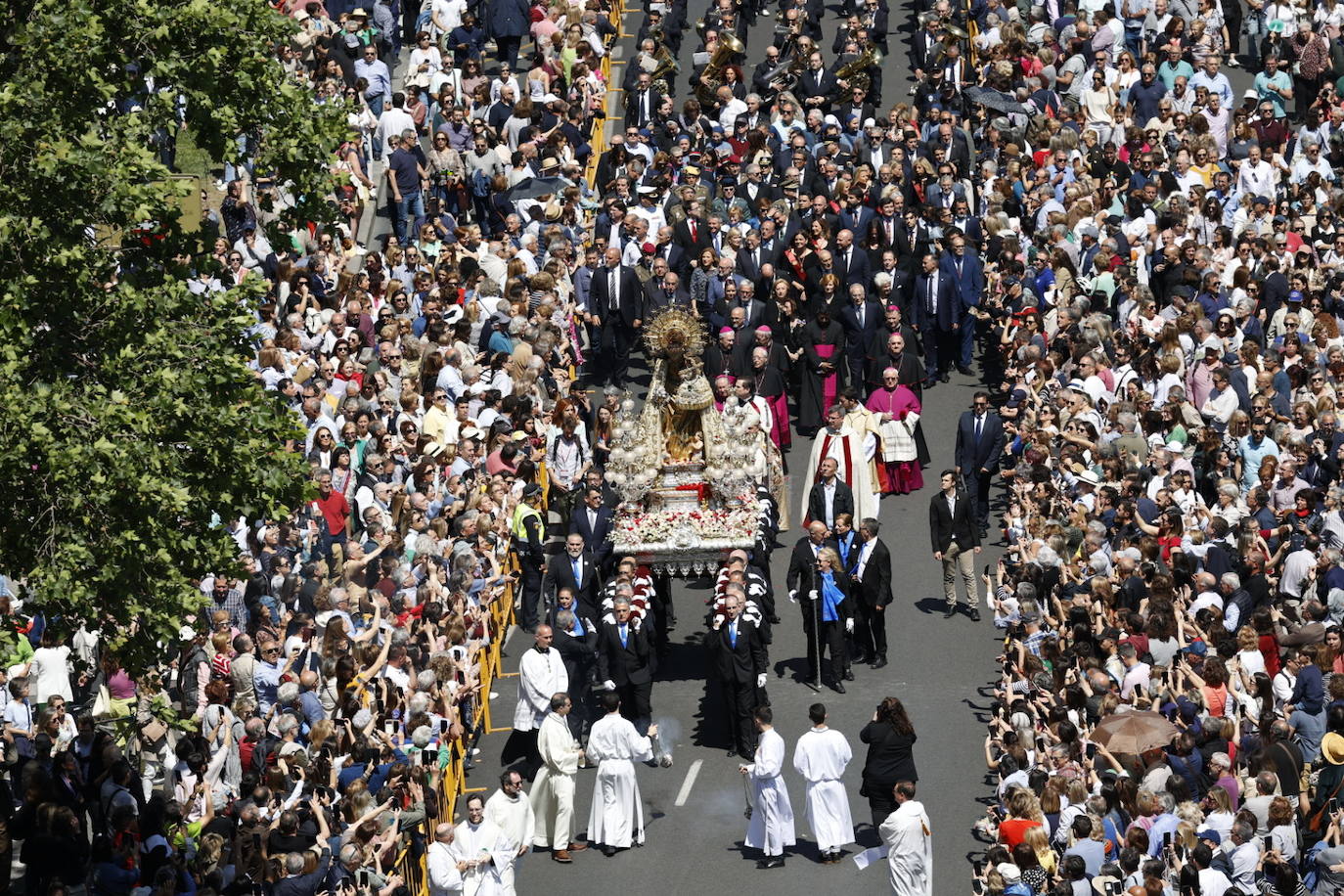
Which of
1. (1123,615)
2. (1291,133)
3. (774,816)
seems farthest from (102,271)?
(1291,133)

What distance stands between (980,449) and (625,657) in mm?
6255

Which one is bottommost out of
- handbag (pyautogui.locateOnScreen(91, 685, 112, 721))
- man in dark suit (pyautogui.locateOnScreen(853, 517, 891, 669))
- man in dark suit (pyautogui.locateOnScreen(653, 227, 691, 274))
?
handbag (pyautogui.locateOnScreen(91, 685, 112, 721))

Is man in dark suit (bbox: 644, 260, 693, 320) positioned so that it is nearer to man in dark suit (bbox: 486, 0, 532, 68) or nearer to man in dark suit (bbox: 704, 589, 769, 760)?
man in dark suit (bbox: 486, 0, 532, 68)

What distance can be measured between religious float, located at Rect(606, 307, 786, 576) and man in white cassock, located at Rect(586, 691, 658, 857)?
356cm

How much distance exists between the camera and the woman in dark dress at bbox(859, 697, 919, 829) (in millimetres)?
26000

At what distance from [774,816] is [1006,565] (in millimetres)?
4999

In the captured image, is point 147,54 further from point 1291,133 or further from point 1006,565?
point 1291,133

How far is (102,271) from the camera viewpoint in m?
22.4

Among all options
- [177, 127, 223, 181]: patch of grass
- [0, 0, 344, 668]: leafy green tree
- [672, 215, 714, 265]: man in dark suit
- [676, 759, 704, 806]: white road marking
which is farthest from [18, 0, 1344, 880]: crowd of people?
[177, 127, 223, 181]: patch of grass

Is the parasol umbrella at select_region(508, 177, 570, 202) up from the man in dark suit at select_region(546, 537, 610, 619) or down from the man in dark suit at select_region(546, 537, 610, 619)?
up

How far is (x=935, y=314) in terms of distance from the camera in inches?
1400

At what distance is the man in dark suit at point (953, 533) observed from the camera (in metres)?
30.7

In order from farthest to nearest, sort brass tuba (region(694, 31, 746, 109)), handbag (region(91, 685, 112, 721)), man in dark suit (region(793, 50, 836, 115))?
brass tuba (region(694, 31, 746, 109))
man in dark suit (region(793, 50, 836, 115))
handbag (region(91, 685, 112, 721))

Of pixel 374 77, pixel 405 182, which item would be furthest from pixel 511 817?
pixel 374 77
